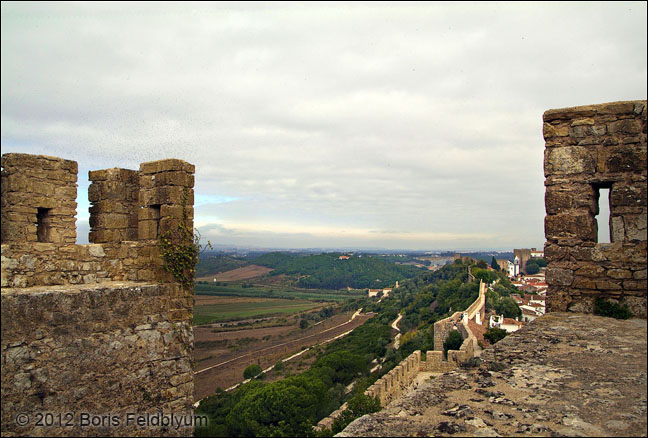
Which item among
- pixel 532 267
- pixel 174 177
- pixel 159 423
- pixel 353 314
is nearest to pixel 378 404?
pixel 159 423

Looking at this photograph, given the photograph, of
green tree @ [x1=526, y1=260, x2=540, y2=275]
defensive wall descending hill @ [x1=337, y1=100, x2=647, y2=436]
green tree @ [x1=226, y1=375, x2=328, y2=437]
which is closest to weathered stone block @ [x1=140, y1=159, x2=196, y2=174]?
defensive wall descending hill @ [x1=337, y1=100, x2=647, y2=436]

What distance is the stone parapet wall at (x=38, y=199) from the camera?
4902mm

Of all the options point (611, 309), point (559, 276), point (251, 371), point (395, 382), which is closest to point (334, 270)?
point (251, 371)

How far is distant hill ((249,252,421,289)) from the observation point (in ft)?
247

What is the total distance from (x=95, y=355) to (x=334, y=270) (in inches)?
3078

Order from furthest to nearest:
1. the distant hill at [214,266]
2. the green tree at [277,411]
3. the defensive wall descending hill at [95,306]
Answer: the distant hill at [214,266] < the green tree at [277,411] < the defensive wall descending hill at [95,306]

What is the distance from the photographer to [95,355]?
419 cm

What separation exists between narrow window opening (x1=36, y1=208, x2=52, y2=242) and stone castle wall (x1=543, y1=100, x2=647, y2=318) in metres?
5.50

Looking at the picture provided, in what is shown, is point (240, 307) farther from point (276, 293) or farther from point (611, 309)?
point (611, 309)

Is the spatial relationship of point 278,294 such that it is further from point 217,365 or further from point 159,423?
point 159,423

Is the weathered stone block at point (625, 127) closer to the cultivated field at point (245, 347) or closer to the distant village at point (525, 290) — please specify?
the distant village at point (525, 290)

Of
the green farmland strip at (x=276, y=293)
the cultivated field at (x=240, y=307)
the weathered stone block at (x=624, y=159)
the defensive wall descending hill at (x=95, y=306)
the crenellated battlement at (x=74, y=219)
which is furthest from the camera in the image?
the green farmland strip at (x=276, y=293)

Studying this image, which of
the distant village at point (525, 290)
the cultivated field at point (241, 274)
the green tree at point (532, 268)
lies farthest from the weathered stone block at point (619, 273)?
the green tree at point (532, 268)

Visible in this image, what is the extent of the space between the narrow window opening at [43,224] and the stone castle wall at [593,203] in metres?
5.50
